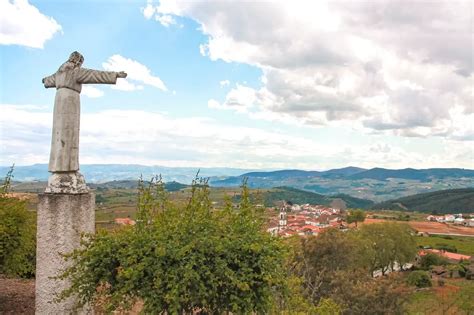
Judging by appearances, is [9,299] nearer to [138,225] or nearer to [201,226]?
[138,225]

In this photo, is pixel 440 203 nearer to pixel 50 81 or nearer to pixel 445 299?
pixel 445 299

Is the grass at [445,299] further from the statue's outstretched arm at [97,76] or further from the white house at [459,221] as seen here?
the white house at [459,221]

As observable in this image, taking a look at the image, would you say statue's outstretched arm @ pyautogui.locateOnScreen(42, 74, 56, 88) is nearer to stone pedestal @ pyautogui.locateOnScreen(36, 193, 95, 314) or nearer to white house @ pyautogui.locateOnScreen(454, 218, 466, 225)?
stone pedestal @ pyautogui.locateOnScreen(36, 193, 95, 314)

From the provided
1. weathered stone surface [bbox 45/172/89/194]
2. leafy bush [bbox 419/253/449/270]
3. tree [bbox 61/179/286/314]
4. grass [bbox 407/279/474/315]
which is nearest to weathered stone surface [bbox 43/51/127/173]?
weathered stone surface [bbox 45/172/89/194]

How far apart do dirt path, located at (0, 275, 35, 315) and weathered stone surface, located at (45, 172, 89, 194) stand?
220 inches

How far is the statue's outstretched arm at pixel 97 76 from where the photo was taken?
8.66 meters

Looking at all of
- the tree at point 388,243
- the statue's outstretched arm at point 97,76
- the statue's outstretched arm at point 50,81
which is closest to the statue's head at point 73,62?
the statue's outstretched arm at point 97,76

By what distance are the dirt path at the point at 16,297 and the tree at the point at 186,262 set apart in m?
5.66

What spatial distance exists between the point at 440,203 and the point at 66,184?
7455 inches

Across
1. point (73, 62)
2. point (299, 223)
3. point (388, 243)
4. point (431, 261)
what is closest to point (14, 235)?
point (73, 62)

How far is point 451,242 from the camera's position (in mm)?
97000

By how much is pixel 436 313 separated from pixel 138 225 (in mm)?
35240

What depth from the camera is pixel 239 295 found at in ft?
23.4

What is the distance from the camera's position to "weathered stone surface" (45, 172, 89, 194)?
8328 millimetres
